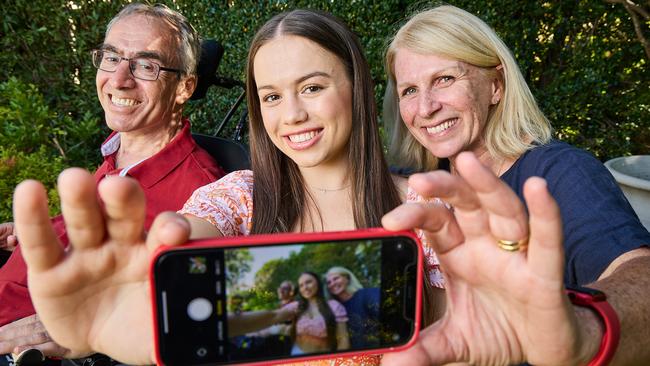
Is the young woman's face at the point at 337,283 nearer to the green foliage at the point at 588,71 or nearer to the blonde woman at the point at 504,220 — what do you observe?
the blonde woman at the point at 504,220

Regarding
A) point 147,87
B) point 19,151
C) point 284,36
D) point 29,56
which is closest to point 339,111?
point 284,36

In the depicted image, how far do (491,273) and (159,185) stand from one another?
5.75 feet

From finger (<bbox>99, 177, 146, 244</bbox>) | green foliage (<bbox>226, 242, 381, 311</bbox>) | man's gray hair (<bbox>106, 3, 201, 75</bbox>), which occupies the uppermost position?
man's gray hair (<bbox>106, 3, 201, 75</bbox>)

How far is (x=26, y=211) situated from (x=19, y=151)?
3026 mm

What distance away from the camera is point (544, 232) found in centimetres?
96

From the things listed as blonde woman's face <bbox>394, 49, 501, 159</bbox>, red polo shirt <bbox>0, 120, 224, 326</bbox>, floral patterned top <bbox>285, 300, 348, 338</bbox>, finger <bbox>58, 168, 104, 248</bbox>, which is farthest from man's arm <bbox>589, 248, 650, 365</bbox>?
red polo shirt <bbox>0, 120, 224, 326</bbox>

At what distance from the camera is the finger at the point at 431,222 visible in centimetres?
108

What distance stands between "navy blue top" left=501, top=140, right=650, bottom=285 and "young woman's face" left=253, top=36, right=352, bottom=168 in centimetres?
74

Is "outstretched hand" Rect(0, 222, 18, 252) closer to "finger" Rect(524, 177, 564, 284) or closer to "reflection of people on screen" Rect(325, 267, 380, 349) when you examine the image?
"reflection of people on screen" Rect(325, 267, 380, 349)

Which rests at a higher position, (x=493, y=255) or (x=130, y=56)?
(x=130, y=56)

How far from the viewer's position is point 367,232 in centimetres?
111

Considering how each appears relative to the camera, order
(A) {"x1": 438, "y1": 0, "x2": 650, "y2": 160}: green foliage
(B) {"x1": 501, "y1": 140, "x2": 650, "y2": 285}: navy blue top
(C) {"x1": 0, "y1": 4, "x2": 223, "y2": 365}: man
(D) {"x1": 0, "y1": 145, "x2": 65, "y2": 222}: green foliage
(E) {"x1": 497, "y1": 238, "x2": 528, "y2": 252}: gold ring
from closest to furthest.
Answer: (E) {"x1": 497, "y1": 238, "x2": 528, "y2": 252}: gold ring → (B) {"x1": 501, "y1": 140, "x2": 650, "y2": 285}: navy blue top → (C) {"x1": 0, "y1": 4, "x2": 223, "y2": 365}: man → (D) {"x1": 0, "y1": 145, "x2": 65, "y2": 222}: green foliage → (A) {"x1": 438, "y1": 0, "x2": 650, "y2": 160}: green foliage

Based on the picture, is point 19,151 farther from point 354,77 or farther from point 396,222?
point 396,222

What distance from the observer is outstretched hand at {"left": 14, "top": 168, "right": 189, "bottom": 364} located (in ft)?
3.07
